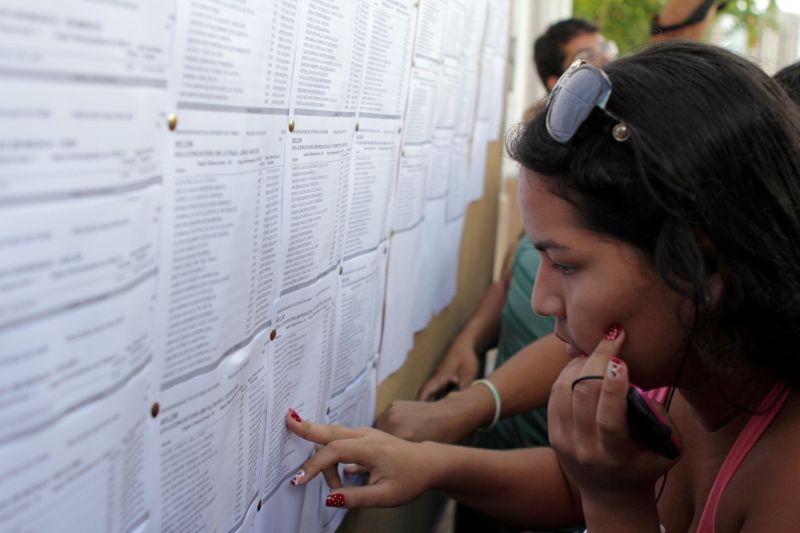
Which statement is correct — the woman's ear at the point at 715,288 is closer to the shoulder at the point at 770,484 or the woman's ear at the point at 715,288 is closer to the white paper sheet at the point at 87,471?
the shoulder at the point at 770,484

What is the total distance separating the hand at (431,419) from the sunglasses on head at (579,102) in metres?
0.59

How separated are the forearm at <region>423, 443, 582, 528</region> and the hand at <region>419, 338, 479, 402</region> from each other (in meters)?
0.49

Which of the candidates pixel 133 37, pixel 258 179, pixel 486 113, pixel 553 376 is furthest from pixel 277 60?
pixel 486 113

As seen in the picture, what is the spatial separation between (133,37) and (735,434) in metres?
0.88

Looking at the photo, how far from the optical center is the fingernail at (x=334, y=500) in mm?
1005

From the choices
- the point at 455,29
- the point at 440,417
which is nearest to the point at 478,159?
the point at 455,29

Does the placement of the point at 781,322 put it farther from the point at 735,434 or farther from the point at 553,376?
the point at 553,376

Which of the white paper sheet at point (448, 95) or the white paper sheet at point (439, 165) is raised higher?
the white paper sheet at point (448, 95)

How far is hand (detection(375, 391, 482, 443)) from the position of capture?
128 cm

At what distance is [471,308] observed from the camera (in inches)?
98.6

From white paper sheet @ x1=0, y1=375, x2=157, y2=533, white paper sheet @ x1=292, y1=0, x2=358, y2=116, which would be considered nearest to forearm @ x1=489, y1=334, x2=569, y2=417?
white paper sheet @ x1=292, y1=0, x2=358, y2=116

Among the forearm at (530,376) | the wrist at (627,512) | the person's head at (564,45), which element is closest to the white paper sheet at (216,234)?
the wrist at (627,512)

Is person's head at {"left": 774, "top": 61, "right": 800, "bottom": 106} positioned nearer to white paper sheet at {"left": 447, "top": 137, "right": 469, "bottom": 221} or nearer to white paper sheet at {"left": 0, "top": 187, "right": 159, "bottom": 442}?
white paper sheet at {"left": 447, "top": 137, "right": 469, "bottom": 221}

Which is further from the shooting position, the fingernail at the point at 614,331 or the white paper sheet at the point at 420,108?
the white paper sheet at the point at 420,108
